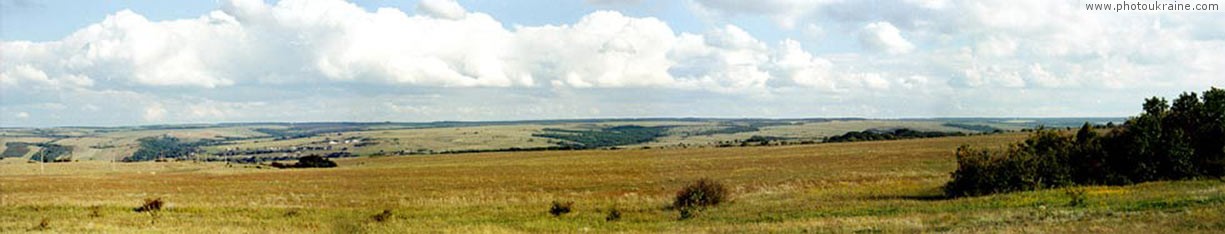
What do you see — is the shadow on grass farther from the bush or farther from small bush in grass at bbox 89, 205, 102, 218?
small bush in grass at bbox 89, 205, 102, 218

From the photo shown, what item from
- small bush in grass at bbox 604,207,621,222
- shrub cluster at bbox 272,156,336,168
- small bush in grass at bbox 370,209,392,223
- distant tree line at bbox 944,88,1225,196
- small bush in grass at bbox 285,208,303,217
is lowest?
shrub cluster at bbox 272,156,336,168

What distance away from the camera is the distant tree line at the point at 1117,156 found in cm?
3522

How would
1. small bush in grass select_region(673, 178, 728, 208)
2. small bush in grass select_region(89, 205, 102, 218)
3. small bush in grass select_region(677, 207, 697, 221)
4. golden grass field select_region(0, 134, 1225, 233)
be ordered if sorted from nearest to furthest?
1. golden grass field select_region(0, 134, 1225, 233)
2. small bush in grass select_region(677, 207, 697, 221)
3. small bush in grass select_region(673, 178, 728, 208)
4. small bush in grass select_region(89, 205, 102, 218)

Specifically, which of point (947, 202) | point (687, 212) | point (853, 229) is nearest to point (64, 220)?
point (687, 212)

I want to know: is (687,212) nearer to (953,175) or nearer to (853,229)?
(853,229)

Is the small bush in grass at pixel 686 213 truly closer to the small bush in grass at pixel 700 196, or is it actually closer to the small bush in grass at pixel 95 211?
the small bush in grass at pixel 700 196

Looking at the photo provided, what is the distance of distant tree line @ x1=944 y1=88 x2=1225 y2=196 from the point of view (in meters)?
35.2

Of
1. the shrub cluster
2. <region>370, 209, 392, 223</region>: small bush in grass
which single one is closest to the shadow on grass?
<region>370, 209, 392, 223</region>: small bush in grass

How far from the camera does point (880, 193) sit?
39094 mm

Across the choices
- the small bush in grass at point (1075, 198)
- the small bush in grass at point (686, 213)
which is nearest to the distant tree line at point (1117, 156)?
the small bush in grass at point (1075, 198)

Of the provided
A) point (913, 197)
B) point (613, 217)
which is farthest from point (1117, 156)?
point (613, 217)

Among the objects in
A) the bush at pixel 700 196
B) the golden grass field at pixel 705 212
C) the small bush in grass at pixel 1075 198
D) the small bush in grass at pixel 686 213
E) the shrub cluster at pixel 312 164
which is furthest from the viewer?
the shrub cluster at pixel 312 164

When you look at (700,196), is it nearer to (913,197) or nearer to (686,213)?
(686,213)

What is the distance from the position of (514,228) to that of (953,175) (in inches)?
770
